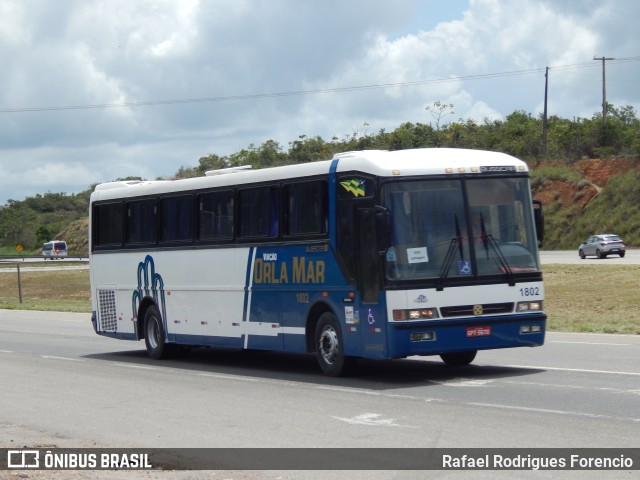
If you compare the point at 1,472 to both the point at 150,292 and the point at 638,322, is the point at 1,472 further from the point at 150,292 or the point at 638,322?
the point at 638,322

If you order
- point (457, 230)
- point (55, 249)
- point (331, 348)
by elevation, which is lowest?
point (331, 348)

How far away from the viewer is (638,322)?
82.8ft

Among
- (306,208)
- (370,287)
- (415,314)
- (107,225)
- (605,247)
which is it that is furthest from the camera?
(605,247)

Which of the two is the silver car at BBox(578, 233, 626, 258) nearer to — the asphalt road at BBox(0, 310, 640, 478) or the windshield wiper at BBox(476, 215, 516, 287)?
the asphalt road at BBox(0, 310, 640, 478)

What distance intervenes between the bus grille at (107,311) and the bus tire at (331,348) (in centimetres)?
700

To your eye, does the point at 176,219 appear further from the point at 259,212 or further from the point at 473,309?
the point at 473,309

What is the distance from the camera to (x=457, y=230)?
15.0 metres

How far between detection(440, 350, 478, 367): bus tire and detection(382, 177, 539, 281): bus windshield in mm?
2179

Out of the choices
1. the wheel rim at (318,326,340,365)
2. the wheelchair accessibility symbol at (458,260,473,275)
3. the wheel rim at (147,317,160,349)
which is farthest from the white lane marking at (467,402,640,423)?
the wheel rim at (147,317,160,349)

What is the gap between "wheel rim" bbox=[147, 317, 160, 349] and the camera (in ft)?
68.9

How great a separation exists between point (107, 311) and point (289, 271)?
683cm

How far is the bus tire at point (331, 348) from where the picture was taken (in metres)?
15.8

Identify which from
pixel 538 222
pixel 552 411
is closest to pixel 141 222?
pixel 538 222

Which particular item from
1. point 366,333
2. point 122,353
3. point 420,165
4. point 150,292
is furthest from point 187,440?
point 122,353
